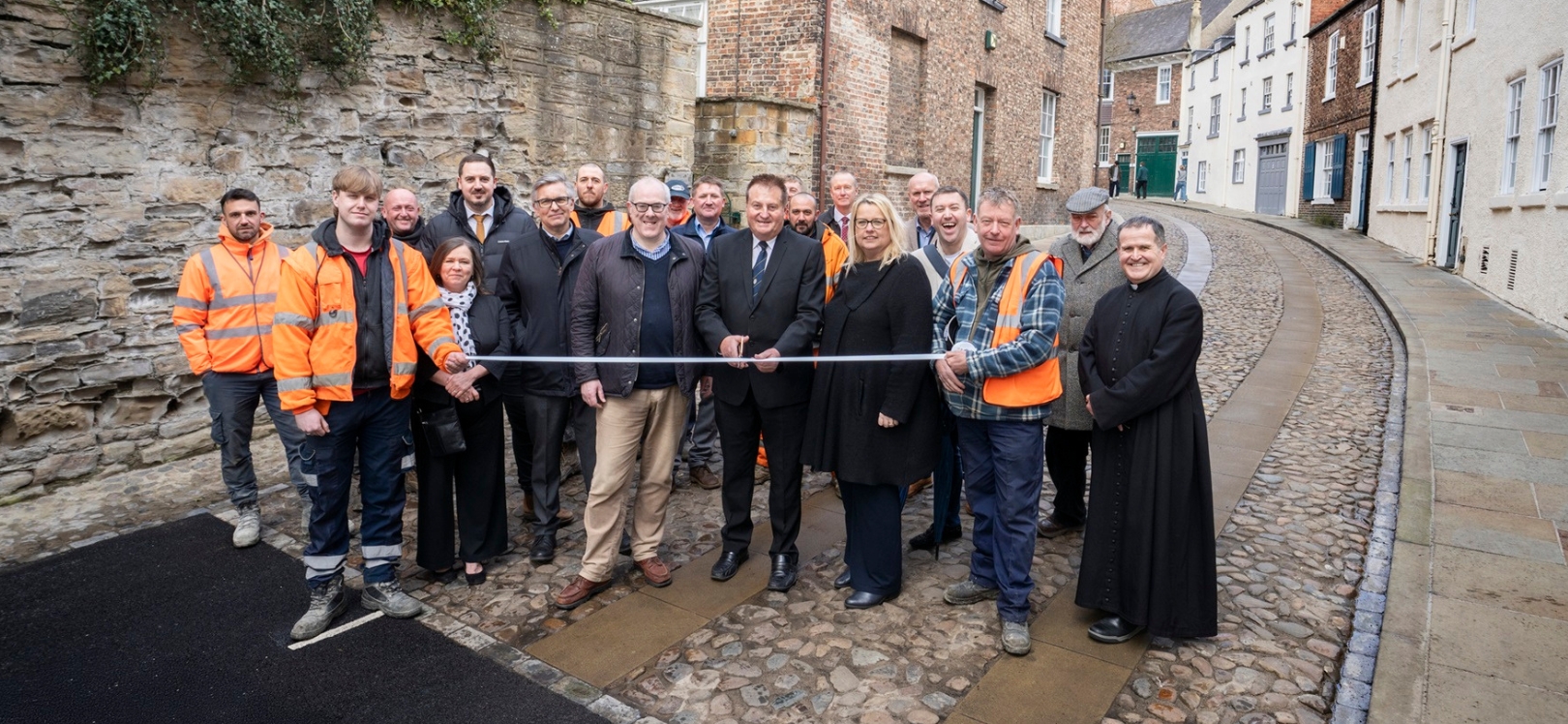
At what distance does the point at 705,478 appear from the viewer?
21.5 ft

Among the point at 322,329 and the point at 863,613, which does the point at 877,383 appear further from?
the point at 322,329

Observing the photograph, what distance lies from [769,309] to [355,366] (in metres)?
1.92

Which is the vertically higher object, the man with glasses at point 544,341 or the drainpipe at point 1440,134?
the drainpipe at point 1440,134

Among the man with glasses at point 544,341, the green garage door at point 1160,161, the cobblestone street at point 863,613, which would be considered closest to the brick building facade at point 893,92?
the cobblestone street at point 863,613

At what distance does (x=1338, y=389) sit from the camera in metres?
8.84

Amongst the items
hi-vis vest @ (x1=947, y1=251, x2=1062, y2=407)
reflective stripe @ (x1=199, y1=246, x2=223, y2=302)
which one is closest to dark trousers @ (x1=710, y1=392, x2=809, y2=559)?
hi-vis vest @ (x1=947, y1=251, x2=1062, y2=407)

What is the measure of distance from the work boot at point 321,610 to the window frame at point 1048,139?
18884mm

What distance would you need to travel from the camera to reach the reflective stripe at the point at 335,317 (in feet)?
→ 13.8

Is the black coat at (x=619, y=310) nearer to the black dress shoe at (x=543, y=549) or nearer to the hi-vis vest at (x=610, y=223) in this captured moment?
the black dress shoe at (x=543, y=549)

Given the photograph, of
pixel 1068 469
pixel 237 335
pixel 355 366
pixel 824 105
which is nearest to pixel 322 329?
pixel 355 366

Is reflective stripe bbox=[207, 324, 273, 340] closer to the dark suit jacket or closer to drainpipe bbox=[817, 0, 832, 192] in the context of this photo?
the dark suit jacket

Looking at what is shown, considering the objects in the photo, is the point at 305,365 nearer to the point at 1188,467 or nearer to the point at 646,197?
the point at 646,197

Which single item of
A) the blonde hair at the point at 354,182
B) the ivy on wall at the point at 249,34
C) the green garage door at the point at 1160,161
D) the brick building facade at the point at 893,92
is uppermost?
the green garage door at the point at 1160,161

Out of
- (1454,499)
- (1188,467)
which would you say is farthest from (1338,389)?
(1188,467)
